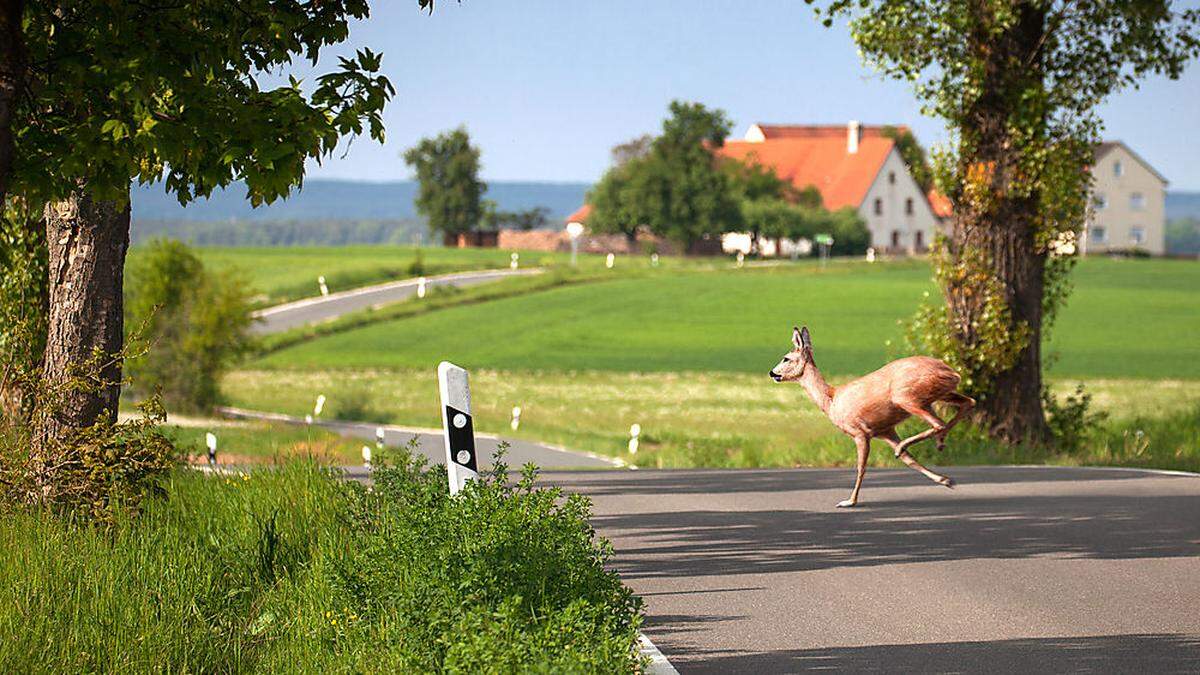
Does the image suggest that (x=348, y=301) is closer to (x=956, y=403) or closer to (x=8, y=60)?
(x=956, y=403)

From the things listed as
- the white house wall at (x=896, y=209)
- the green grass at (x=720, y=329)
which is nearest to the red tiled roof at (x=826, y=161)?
the white house wall at (x=896, y=209)

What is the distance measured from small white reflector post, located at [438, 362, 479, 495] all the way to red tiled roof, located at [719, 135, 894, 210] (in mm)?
118361

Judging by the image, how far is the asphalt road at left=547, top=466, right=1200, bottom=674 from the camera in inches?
336

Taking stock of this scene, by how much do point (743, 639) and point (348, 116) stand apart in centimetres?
362

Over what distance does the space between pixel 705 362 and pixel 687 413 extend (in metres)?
16.7

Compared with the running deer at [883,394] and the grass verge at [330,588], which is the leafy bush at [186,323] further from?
the grass verge at [330,588]

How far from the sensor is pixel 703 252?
119m

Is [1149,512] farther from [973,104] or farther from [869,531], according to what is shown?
[973,104]


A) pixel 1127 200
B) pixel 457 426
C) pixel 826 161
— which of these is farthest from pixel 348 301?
pixel 1127 200

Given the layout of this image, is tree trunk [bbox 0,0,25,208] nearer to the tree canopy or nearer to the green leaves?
the green leaves

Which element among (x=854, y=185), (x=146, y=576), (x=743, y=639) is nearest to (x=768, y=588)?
(x=743, y=639)

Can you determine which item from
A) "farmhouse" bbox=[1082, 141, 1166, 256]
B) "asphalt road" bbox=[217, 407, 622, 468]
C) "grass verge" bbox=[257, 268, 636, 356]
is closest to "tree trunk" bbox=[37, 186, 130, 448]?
"asphalt road" bbox=[217, 407, 622, 468]

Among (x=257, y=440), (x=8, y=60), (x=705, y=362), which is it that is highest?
(x=8, y=60)

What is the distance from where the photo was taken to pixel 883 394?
13.2 metres
